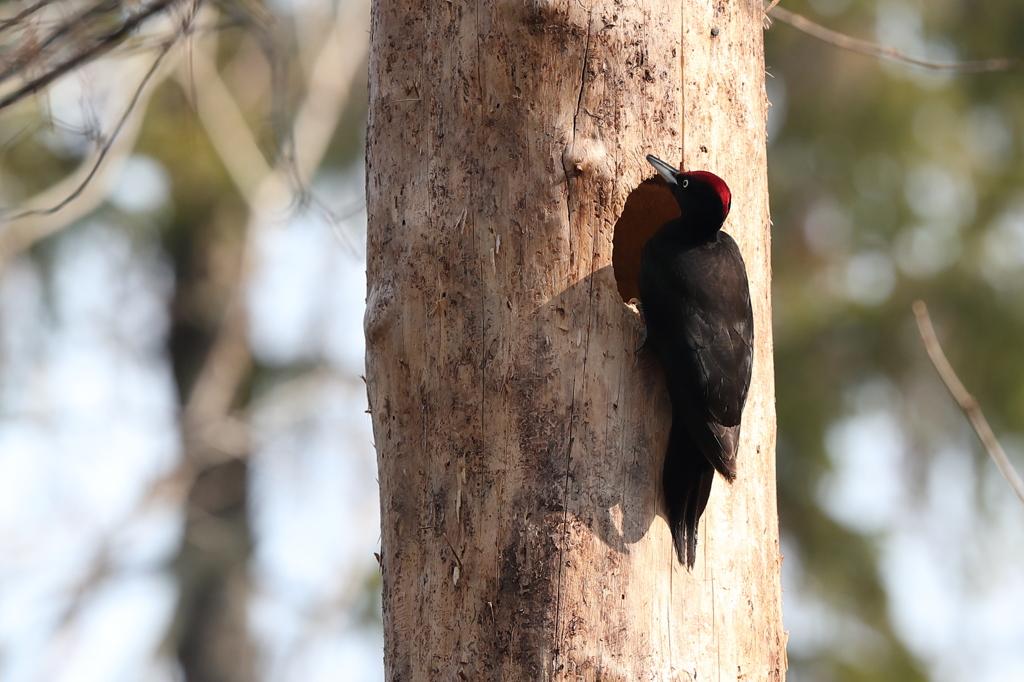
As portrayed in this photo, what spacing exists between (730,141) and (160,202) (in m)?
7.97

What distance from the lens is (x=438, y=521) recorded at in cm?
211

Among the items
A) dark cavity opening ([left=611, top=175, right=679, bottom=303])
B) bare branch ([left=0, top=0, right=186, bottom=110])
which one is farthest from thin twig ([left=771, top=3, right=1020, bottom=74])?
bare branch ([left=0, top=0, right=186, bottom=110])

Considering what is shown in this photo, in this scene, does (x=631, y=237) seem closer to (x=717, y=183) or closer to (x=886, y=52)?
(x=717, y=183)

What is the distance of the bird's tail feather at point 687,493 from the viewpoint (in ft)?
6.62

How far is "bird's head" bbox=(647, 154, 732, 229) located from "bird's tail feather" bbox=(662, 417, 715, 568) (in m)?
0.52

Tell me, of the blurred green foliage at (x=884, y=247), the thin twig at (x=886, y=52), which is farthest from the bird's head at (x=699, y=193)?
the blurred green foliage at (x=884, y=247)

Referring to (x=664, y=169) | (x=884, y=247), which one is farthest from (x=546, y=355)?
(x=884, y=247)

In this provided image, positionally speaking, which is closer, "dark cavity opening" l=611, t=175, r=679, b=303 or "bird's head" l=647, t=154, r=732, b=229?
"bird's head" l=647, t=154, r=732, b=229

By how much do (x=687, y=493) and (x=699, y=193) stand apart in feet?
2.25

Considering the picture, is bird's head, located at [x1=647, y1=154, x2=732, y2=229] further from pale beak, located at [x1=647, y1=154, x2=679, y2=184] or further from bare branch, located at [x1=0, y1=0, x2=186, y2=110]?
bare branch, located at [x1=0, y1=0, x2=186, y2=110]

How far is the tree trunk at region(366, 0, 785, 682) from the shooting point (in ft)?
6.45

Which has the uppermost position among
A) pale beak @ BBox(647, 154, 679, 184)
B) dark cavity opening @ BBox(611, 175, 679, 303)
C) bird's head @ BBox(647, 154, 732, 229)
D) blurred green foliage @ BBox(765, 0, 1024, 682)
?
pale beak @ BBox(647, 154, 679, 184)

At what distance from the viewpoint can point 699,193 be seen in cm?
221

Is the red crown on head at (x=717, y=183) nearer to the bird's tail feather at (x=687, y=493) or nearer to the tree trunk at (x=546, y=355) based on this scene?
the tree trunk at (x=546, y=355)
